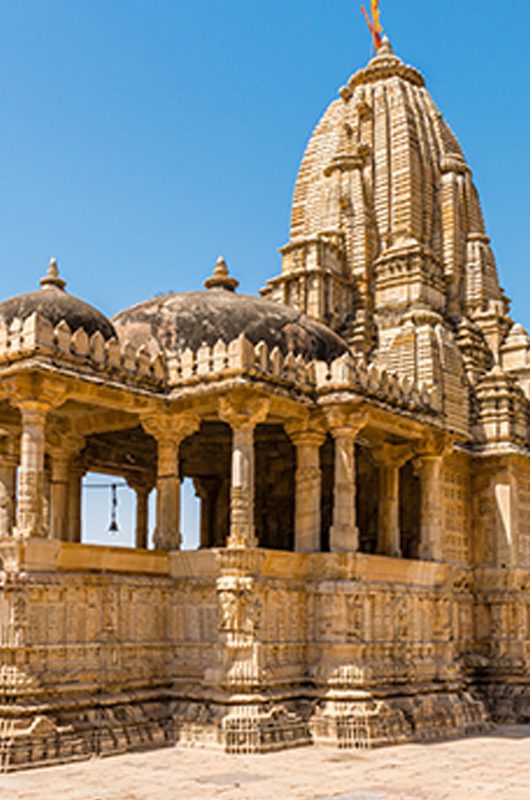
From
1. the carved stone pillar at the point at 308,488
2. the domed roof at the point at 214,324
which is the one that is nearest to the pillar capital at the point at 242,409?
the carved stone pillar at the point at 308,488

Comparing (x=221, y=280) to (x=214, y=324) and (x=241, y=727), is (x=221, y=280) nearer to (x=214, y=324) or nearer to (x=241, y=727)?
(x=214, y=324)

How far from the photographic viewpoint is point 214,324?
62.5 feet

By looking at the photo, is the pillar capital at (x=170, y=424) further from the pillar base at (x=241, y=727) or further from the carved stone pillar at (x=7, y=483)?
the pillar base at (x=241, y=727)

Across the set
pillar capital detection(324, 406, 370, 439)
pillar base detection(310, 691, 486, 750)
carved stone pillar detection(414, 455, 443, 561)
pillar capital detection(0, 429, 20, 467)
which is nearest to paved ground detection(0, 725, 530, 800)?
pillar base detection(310, 691, 486, 750)

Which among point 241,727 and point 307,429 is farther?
point 307,429

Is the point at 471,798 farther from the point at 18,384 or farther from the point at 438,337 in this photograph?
the point at 438,337

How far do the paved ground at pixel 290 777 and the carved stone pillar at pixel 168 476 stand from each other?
359 centimetres

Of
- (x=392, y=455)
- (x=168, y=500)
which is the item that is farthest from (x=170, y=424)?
(x=392, y=455)

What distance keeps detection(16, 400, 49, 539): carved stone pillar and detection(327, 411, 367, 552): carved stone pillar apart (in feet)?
17.1

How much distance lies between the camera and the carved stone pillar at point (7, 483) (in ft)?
63.6

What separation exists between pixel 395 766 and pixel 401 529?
28.2ft

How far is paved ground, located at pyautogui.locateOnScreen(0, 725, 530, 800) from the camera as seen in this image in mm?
13016

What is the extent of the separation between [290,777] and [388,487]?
7672mm

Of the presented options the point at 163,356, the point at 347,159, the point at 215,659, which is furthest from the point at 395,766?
the point at 347,159
